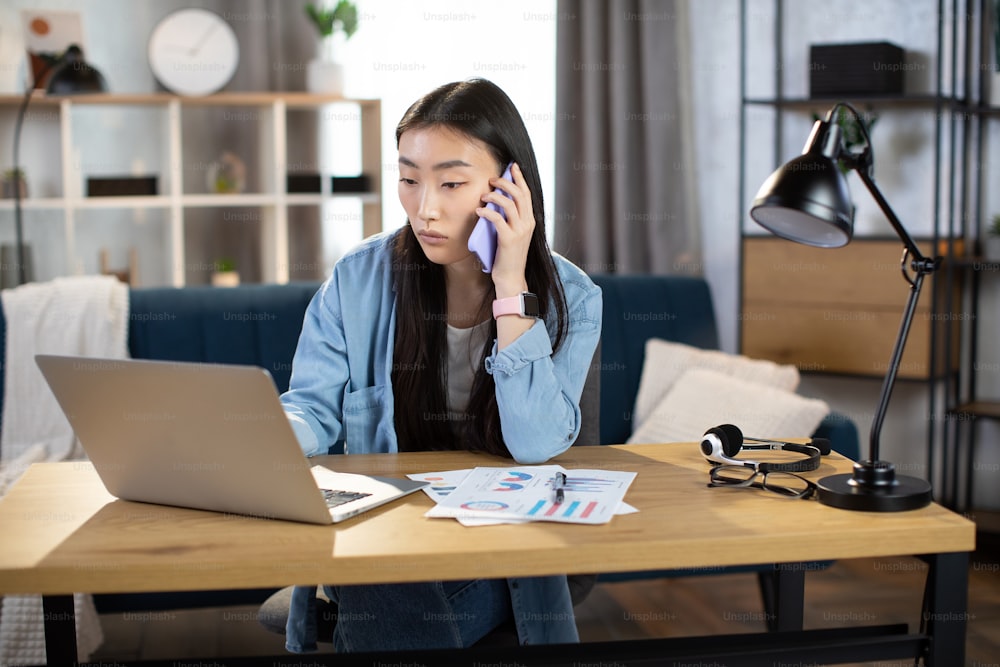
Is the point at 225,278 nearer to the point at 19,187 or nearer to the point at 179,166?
the point at 179,166

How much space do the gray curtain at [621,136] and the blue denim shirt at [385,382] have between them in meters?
2.07

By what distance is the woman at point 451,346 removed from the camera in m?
1.54

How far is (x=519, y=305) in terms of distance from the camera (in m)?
1.61

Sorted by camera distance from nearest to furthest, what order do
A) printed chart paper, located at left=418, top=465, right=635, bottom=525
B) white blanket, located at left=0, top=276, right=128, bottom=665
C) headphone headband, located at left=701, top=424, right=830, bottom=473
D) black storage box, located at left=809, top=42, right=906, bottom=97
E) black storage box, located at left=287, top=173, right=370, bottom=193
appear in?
printed chart paper, located at left=418, top=465, right=635, bottom=525 → headphone headband, located at left=701, top=424, right=830, bottom=473 → white blanket, located at left=0, top=276, right=128, bottom=665 → black storage box, located at left=809, top=42, right=906, bottom=97 → black storage box, located at left=287, top=173, right=370, bottom=193

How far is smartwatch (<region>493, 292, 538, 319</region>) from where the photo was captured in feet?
5.30

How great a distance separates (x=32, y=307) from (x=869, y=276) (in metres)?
2.32

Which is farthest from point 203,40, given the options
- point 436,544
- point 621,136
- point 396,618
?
point 436,544

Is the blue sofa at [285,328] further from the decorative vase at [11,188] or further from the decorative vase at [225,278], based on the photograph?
the decorative vase at [11,188]

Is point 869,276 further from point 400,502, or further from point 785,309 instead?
point 400,502

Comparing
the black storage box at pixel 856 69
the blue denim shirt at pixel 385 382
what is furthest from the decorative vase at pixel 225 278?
the blue denim shirt at pixel 385 382

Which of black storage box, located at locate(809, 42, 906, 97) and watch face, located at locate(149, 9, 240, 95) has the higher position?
watch face, located at locate(149, 9, 240, 95)

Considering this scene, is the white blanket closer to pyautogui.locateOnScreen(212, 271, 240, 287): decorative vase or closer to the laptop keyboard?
pyautogui.locateOnScreen(212, 271, 240, 287): decorative vase

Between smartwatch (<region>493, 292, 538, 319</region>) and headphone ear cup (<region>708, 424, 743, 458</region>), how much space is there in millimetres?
315

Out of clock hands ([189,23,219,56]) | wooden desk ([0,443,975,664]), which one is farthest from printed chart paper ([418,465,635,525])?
clock hands ([189,23,219,56])
